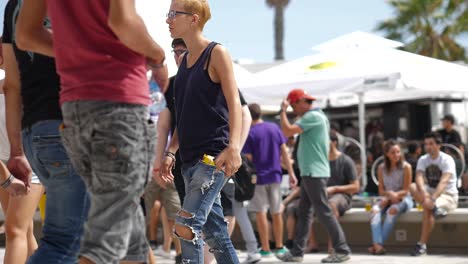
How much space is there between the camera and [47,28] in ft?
13.3

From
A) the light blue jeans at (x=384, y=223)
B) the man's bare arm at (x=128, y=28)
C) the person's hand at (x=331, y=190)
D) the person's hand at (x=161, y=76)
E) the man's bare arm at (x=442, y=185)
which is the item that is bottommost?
the light blue jeans at (x=384, y=223)

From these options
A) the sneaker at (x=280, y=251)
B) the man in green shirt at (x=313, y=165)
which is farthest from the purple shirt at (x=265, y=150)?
the sneaker at (x=280, y=251)

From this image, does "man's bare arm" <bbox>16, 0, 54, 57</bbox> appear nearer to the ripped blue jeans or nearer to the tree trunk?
the ripped blue jeans

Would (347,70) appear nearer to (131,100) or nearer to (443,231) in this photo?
(443,231)

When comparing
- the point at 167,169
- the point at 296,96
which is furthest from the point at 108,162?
the point at 296,96

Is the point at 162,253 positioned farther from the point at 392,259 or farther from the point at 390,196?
the point at 390,196

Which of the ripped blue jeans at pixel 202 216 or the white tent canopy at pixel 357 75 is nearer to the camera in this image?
the ripped blue jeans at pixel 202 216

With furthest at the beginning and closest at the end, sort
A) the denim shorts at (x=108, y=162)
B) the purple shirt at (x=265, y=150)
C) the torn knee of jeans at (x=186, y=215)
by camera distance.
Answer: the purple shirt at (x=265, y=150) → the torn knee of jeans at (x=186, y=215) → the denim shorts at (x=108, y=162)

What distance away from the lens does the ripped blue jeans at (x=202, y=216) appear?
5000 mm

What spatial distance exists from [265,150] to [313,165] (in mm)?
976

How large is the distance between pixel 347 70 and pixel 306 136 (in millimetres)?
2773

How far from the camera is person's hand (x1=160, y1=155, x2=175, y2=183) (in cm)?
560

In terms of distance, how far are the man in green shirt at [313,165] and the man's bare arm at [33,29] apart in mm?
6195

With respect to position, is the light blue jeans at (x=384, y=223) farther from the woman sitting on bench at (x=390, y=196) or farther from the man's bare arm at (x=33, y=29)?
the man's bare arm at (x=33, y=29)
